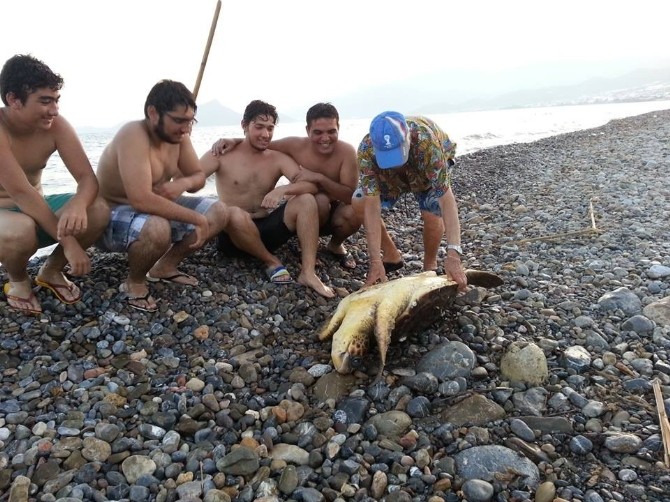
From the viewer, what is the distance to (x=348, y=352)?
9.64ft

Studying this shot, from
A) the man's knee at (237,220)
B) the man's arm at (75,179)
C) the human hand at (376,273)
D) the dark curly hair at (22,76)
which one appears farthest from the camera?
the man's knee at (237,220)

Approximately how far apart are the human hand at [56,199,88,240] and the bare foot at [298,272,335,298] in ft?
5.69

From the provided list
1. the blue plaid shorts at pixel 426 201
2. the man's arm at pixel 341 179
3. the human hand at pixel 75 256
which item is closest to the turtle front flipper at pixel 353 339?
the blue plaid shorts at pixel 426 201

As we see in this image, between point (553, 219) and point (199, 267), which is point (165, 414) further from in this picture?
point (553, 219)

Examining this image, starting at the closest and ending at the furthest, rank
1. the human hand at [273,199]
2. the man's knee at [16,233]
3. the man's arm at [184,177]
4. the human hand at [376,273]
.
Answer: the man's knee at [16,233]
the human hand at [376,273]
the man's arm at [184,177]
the human hand at [273,199]

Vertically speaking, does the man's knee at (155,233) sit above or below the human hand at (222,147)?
below

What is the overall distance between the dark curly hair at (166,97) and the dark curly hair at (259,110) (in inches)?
41.8

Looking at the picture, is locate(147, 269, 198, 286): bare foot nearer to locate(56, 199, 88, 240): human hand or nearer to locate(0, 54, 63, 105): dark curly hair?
locate(56, 199, 88, 240): human hand

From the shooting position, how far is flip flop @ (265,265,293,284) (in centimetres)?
419

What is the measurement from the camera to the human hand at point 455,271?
3433 millimetres

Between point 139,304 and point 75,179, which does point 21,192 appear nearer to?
point 75,179

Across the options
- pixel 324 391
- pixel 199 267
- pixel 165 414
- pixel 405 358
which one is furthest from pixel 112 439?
pixel 199 267

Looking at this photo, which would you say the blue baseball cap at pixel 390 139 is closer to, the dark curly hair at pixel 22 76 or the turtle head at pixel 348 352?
the turtle head at pixel 348 352

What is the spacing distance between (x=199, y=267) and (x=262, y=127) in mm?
1423
